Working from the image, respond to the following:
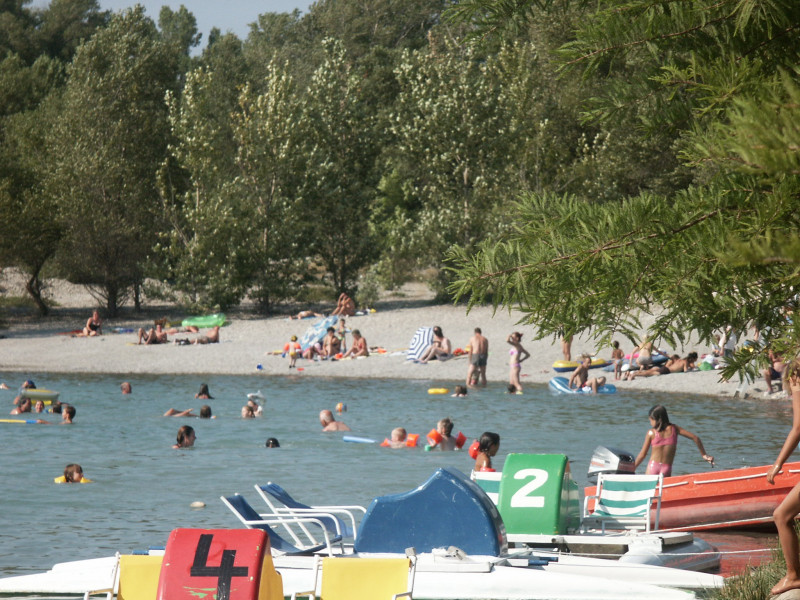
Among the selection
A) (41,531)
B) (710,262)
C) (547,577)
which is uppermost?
(710,262)

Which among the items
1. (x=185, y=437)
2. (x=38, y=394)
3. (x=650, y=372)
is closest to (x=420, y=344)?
(x=650, y=372)

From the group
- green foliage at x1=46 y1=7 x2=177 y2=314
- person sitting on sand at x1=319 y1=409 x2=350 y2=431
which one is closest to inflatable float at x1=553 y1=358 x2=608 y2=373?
person sitting on sand at x1=319 y1=409 x2=350 y2=431

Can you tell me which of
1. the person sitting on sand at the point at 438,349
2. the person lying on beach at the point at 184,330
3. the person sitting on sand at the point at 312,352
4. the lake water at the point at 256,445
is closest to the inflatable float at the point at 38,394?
the lake water at the point at 256,445

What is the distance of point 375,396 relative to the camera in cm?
2658

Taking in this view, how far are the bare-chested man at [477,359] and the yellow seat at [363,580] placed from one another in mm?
20526

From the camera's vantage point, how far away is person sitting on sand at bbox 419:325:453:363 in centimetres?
3098

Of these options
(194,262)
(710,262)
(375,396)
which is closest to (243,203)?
(194,262)

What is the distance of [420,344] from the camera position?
31.3 meters

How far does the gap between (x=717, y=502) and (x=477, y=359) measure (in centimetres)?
1550

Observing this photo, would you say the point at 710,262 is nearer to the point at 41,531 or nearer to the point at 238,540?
the point at 238,540

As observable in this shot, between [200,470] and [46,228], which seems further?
[46,228]

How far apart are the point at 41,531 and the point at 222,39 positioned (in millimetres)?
54232

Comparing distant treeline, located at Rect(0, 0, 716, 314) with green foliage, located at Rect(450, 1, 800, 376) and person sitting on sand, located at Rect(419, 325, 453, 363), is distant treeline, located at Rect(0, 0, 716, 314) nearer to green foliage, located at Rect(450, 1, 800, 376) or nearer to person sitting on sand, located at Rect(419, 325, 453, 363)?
person sitting on sand, located at Rect(419, 325, 453, 363)

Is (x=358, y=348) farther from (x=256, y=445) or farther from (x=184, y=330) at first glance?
(x=256, y=445)
